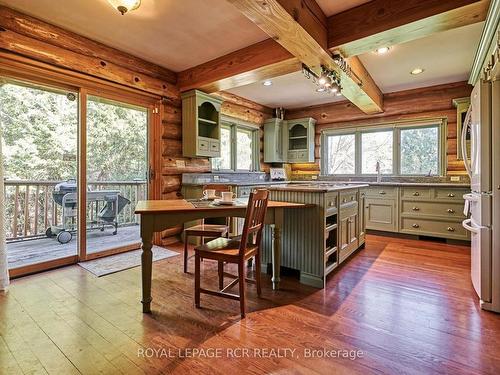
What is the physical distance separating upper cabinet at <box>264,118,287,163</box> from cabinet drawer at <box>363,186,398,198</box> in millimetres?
1943

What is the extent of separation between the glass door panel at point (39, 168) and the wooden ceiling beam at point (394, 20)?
118 inches

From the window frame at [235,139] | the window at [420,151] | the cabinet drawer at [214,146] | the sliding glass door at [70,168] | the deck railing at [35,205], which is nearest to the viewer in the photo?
the sliding glass door at [70,168]

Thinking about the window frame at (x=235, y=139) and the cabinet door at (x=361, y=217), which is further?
the window frame at (x=235, y=139)

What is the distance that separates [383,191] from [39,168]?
504 cm

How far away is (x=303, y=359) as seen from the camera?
146 cm

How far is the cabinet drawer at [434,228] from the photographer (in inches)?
155

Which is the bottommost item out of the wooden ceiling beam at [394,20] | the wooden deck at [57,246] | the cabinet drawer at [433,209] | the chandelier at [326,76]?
the wooden deck at [57,246]

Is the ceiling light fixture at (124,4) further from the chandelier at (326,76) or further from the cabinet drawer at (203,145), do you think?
the cabinet drawer at (203,145)

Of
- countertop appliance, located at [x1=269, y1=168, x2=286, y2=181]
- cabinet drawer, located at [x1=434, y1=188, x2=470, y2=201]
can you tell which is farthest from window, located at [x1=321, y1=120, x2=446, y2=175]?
countertop appliance, located at [x1=269, y1=168, x2=286, y2=181]

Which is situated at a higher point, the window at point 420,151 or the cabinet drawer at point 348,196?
the window at point 420,151

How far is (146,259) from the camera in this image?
6.19 feet

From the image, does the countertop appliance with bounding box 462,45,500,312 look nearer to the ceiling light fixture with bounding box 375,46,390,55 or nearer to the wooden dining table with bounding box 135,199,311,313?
the ceiling light fixture with bounding box 375,46,390,55

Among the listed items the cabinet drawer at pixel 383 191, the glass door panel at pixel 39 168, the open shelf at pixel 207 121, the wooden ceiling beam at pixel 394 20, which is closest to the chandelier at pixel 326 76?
the wooden ceiling beam at pixel 394 20

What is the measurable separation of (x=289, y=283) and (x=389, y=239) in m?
2.65
